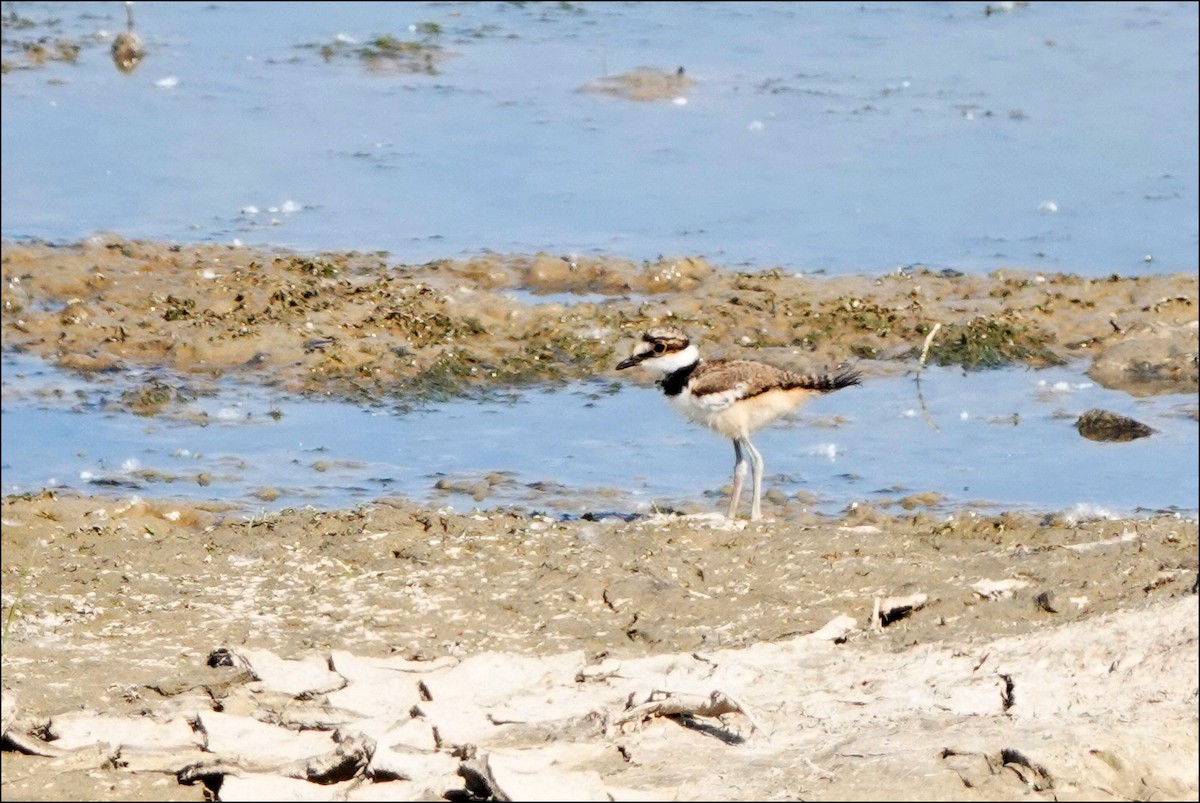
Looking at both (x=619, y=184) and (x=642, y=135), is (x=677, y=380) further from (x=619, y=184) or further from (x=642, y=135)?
(x=642, y=135)

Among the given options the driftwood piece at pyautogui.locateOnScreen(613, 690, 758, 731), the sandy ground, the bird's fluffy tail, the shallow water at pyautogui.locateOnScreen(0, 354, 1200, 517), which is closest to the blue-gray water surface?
the shallow water at pyautogui.locateOnScreen(0, 354, 1200, 517)

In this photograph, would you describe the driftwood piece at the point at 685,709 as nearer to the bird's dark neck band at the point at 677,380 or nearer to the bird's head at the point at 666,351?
the bird's dark neck band at the point at 677,380

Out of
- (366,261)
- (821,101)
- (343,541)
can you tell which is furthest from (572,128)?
(343,541)

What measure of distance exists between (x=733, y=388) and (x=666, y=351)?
0.45 metres

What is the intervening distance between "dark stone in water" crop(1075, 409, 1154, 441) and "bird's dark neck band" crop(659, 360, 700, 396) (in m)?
2.49

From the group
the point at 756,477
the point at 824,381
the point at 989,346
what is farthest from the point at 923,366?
the point at 756,477

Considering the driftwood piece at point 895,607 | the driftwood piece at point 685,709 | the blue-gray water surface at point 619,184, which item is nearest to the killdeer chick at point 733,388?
the blue-gray water surface at point 619,184

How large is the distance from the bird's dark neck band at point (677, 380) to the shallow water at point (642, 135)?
13.2 ft

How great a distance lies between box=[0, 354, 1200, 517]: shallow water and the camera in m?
8.64

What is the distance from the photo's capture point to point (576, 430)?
31.3ft

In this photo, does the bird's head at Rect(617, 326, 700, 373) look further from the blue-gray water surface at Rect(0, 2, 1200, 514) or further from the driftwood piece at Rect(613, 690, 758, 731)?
the driftwood piece at Rect(613, 690, 758, 731)

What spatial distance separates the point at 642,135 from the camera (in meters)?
15.2

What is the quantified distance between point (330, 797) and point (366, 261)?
7581mm

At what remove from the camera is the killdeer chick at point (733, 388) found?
790cm
